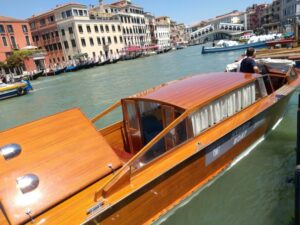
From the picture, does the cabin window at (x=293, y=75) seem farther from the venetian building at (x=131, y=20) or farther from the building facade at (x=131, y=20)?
the venetian building at (x=131, y=20)

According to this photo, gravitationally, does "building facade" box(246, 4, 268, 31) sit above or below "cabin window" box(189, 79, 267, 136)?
above

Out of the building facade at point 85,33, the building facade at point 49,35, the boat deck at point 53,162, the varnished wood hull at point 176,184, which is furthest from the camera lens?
the building facade at point 49,35

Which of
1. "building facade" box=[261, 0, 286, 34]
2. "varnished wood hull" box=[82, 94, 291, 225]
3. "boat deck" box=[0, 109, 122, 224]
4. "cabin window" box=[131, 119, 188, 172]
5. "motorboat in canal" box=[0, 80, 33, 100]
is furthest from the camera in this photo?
"building facade" box=[261, 0, 286, 34]

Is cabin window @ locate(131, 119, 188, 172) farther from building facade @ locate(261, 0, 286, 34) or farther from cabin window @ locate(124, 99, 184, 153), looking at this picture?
building facade @ locate(261, 0, 286, 34)

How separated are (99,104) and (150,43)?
6679cm

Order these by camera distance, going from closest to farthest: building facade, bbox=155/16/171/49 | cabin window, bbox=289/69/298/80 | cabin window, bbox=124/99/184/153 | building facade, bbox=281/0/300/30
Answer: cabin window, bbox=124/99/184/153 < cabin window, bbox=289/69/298/80 < building facade, bbox=281/0/300/30 < building facade, bbox=155/16/171/49

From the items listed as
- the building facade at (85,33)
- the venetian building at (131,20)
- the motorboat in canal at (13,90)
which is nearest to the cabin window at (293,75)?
the motorboat in canal at (13,90)

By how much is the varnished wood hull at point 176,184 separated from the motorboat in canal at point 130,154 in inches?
0.5

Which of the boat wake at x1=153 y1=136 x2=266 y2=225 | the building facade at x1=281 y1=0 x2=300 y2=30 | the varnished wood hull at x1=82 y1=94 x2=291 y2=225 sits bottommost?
the boat wake at x1=153 y1=136 x2=266 y2=225

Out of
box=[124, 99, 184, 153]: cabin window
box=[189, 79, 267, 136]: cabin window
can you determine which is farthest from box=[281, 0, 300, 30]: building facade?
box=[124, 99, 184, 153]: cabin window

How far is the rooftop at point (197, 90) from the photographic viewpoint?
13.5 ft

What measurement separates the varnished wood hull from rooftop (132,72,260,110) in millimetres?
707

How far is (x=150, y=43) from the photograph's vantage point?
7694 cm

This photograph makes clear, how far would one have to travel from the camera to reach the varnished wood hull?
9.87ft
